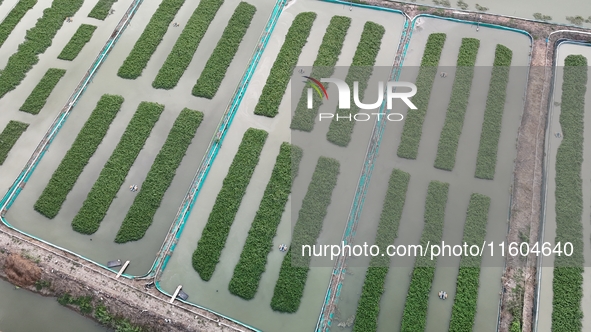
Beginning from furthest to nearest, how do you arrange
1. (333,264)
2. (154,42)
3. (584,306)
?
(154,42) → (333,264) → (584,306)

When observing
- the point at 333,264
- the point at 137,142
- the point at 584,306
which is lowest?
the point at 333,264

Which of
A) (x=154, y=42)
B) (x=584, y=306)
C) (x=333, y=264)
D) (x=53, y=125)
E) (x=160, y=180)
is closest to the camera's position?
(x=584, y=306)

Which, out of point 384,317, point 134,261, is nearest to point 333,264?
point 384,317

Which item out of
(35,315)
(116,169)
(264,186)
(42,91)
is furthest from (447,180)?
(42,91)

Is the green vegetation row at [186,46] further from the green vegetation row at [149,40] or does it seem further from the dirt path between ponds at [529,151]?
the dirt path between ponds at [529,151]

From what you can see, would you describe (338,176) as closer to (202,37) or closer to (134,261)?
(134,261)

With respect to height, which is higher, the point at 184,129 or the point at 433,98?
the point at 433,98

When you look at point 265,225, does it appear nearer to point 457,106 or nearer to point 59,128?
point 457,106

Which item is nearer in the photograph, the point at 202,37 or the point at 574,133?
the point at 574,133
